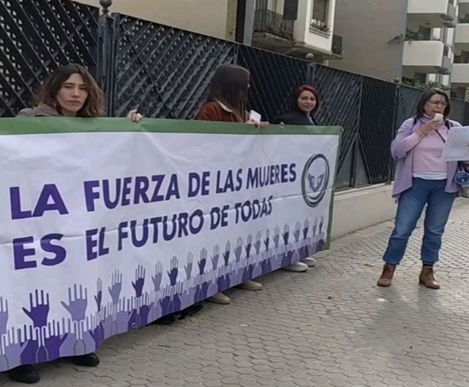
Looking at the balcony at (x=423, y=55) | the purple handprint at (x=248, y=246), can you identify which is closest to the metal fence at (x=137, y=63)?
the purple handprint at (x=248, y=246)

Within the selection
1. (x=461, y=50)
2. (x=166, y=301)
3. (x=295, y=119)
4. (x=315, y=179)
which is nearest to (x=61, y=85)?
(x=166, y=301)

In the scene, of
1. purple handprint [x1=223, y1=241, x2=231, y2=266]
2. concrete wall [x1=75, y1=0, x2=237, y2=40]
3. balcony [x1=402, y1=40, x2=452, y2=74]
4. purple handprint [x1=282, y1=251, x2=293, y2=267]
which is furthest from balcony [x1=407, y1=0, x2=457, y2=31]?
purple handprint [x1=223, y1=241, x2=231, y2=266]

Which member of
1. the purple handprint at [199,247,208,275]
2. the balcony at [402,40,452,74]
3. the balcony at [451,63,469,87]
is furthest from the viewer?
the balcony at [451,63,469,87]

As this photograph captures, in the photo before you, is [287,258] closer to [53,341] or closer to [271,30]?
[53,341]

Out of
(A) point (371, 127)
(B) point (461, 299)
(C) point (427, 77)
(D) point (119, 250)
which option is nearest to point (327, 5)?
(C) point (427, 77)

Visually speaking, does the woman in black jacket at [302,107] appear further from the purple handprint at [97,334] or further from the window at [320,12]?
the window at [320,12]

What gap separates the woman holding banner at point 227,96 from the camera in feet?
15.9

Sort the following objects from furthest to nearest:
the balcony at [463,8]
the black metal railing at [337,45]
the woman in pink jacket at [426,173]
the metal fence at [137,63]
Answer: the balcony at [463,8]
the black metal railing at [337,45]
the woman in pink jacket at [426,173]
the metal fence at [137,63]

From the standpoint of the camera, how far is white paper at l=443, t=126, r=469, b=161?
543cm

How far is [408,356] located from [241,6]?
5.07 m

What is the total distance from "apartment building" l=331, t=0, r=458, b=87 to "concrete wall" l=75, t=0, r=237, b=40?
14706mm

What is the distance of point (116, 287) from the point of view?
Result: 3.74 meters

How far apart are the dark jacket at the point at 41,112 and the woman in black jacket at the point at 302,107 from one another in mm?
2830

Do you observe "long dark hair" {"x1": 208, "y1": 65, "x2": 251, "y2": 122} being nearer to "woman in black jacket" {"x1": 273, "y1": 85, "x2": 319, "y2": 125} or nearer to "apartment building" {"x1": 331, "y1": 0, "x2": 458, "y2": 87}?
"woman in black jacket" {"x1": 273, "y1": 85, "x2": 319, "y2": 125}
